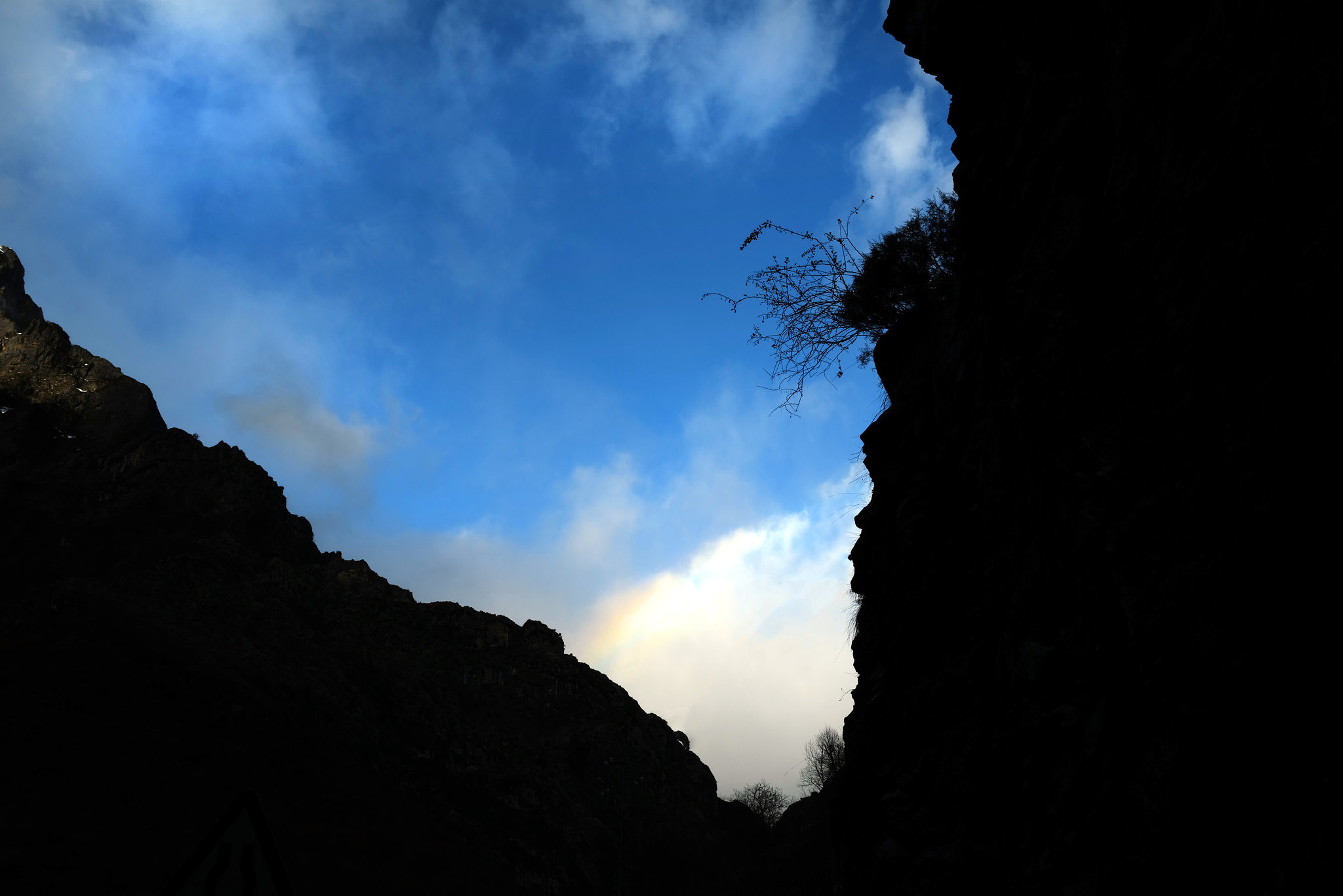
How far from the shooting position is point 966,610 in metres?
6.04

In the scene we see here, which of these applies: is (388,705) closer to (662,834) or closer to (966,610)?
(662,834)

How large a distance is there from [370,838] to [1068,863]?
2122 inches

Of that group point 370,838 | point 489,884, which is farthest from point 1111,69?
point 489,884

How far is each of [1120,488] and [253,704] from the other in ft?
191

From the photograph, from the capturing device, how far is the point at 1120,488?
14.2 ft

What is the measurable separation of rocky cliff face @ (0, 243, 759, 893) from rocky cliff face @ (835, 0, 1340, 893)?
25.9m

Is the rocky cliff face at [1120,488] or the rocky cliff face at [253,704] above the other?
the rocky cliff face at [253,704]

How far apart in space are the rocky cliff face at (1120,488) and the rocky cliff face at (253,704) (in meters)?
25.9

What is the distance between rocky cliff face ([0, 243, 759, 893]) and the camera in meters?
41.6

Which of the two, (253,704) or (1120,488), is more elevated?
(253,704)

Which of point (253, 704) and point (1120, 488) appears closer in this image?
point (1120, 488)

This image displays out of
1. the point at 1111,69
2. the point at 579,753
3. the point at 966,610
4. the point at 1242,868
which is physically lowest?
the point at 1242,868

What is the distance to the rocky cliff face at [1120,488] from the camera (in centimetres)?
315

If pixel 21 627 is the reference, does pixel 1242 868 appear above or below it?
below
